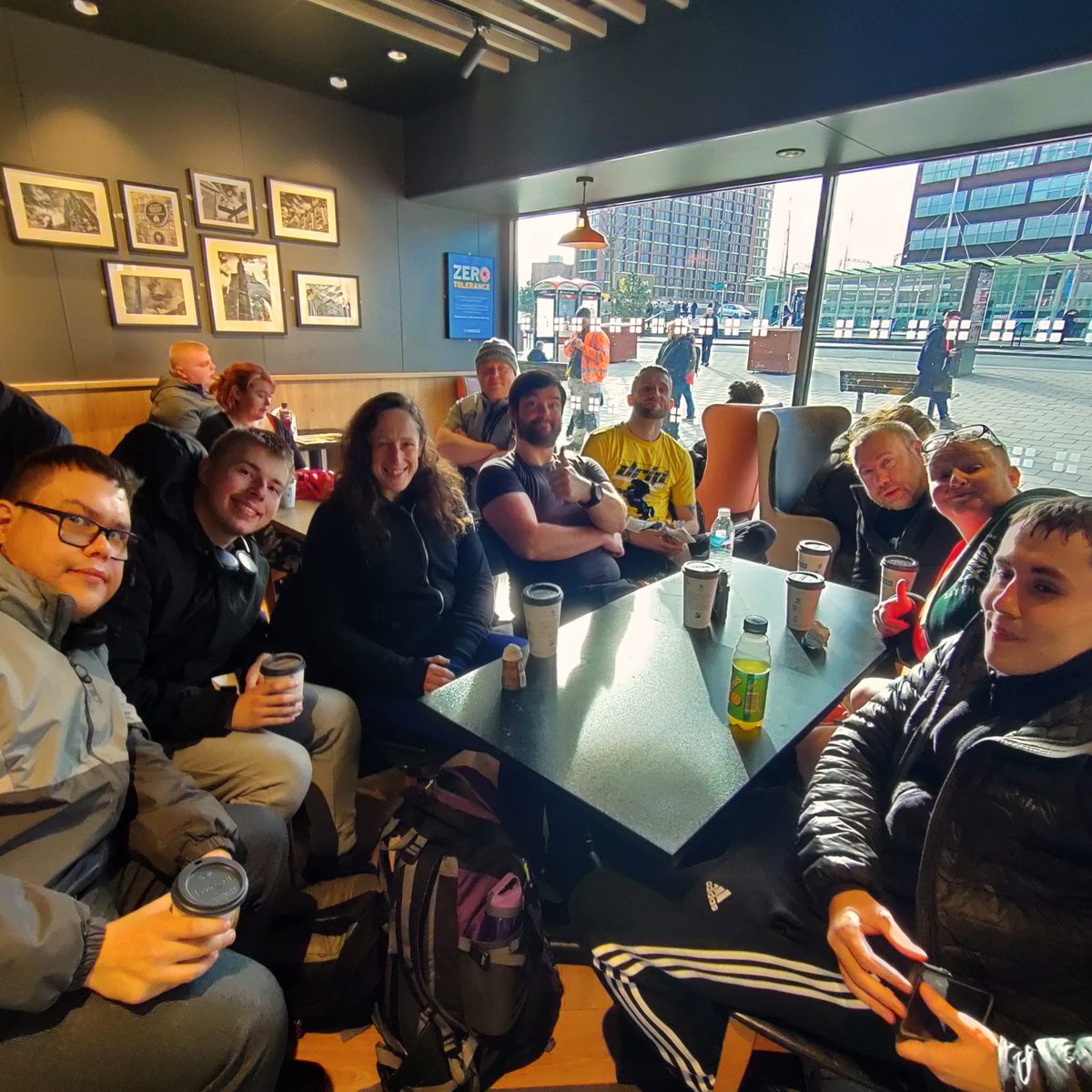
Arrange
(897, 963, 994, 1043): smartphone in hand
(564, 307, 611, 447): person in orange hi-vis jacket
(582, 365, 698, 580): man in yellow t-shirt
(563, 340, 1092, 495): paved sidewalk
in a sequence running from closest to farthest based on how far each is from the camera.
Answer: (897, 963, 994, 1043): smartphone in hand < (582, 365, 698, 580): man in yellow t-shirt < (563, 340, 1092, 495): paved sidewalk < (564, 307, 611, 447): person in orange hi-vis jacket

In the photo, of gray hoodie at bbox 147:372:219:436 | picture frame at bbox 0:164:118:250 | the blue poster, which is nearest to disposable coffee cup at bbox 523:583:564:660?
gray hoodie at bbox 147:372:219:436

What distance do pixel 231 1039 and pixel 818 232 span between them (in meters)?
4.28

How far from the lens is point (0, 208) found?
11.6 ft

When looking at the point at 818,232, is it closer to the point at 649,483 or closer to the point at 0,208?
Answer: the point at 649,483

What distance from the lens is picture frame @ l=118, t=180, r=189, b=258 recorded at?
3896 millimetres

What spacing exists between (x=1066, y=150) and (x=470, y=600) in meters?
3.60

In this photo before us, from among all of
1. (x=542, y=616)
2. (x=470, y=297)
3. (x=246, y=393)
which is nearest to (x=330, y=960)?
(x=542, y=616)

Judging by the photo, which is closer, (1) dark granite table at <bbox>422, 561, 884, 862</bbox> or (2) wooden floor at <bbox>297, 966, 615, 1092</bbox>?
(1) dark granite table at <bbox>422, 561, 884, 862</bbox>

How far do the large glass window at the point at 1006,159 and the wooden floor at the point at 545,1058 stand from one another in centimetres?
411

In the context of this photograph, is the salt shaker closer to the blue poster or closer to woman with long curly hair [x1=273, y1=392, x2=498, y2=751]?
woman with long curly hair [x1=273, y1=392, x2=498, y2=751]

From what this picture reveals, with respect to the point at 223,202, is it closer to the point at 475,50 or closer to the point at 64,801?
the point at 475,50

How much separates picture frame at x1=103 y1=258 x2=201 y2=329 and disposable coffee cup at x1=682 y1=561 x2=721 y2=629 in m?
4.12

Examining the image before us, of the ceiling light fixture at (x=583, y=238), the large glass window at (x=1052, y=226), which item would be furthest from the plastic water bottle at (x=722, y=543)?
the ceiling light fixture at (x=583, y=238)

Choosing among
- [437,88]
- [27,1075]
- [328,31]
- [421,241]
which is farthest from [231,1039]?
[421,241]
